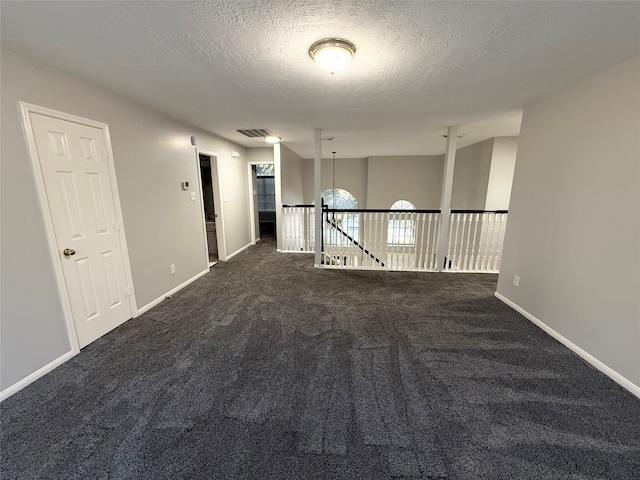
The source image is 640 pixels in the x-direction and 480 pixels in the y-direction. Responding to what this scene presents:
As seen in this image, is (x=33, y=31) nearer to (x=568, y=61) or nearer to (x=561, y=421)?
(x=568, y=61)

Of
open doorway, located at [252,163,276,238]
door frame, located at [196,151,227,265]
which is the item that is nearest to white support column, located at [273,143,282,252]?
door frame, located at [196,151,227,265]

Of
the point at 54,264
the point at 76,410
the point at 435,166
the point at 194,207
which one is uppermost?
the point at 435,166

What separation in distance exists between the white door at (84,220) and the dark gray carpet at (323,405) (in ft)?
0.95

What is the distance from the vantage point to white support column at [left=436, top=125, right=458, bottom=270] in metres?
4.22

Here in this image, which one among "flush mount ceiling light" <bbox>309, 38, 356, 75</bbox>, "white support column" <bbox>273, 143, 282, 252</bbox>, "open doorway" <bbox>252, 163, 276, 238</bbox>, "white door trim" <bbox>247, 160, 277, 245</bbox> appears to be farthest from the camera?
"open doorway" <bbox>252, 163, 276, 238</bbox>

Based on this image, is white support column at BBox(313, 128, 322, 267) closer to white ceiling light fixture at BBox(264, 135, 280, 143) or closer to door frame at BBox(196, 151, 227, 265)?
white ceiling light fixture at BBox(264, 135, 280, 143)

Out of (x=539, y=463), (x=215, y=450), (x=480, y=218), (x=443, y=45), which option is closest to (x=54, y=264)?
(x=215, y=450)

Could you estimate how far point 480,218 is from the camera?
434 centimetres

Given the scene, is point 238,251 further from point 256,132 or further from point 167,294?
point 256,132

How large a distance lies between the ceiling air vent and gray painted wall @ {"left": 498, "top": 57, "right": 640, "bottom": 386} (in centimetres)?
373

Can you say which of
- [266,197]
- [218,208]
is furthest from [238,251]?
[266,197]

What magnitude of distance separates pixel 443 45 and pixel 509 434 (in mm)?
2562

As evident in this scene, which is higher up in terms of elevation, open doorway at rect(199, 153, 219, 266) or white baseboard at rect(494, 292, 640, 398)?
open doorway at rect(199, 153, 219, 266)

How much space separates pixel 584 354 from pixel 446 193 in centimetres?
275
